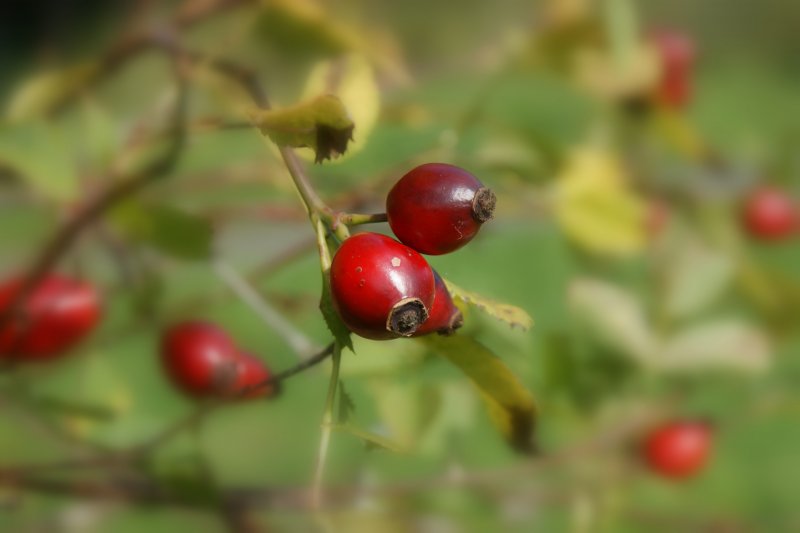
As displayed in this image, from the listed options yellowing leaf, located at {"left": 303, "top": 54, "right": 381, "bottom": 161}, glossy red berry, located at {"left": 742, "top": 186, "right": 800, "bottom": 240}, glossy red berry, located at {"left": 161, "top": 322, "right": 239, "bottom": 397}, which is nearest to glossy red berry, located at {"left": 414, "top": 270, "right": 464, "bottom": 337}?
yellowing leaf, located at {"left": 303, "top": 54, "right": 381, "bottom": 161}

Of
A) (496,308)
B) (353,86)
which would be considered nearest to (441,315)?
(496,308)

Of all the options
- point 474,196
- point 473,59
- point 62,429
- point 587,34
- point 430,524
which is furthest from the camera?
point 473,59

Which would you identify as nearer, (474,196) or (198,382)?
(474,196)

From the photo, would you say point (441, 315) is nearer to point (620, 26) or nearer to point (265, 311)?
point (265, 311)

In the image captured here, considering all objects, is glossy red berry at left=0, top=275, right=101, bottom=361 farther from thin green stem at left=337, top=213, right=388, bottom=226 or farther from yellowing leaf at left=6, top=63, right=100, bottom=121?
thin green stem at left=337, top=213, right=388, bottom=226

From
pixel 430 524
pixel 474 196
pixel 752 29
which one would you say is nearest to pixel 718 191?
pixel 752 29

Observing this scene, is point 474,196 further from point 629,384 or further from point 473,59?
point 473,59

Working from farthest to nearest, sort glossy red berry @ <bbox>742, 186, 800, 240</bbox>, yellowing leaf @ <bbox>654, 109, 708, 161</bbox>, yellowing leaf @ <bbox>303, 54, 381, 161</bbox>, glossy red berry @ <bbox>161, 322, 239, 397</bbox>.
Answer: glossy red berry @ <bbox>742, 186, 800, 240</bbox> → yellowing leaf @ <bbox>654, 109, 708, 161</bbox> → glossy red berry @ <bbox>161, 322, 239, 397</bbox> → yellowing leaf @ <bbox>303, 54, 381, 161</bbox>

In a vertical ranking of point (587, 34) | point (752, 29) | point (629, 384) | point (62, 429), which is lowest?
point (62, 429)
